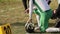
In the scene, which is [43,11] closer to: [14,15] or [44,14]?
[44,14]

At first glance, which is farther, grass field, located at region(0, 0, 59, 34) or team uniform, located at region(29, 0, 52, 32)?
grass field, located at region(0, 0, 59, 34)

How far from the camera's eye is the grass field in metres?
9.34

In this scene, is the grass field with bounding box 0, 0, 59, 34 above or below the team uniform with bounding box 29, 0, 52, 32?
below

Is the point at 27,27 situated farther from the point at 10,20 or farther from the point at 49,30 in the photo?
the point at 10,20

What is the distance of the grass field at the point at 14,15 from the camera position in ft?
30.7

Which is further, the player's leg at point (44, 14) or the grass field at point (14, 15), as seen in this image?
the grass field at point (14, 15)

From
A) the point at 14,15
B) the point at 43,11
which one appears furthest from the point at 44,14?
the point at 14,15

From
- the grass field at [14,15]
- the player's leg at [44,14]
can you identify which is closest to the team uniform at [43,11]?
the player's leg at [44,14]

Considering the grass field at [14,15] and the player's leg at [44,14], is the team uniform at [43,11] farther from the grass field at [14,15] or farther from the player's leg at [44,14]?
the grass field at [14,15]

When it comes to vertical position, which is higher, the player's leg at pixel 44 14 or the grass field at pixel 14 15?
the player's leg at pixel 44 14

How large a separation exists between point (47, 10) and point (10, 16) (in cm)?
405

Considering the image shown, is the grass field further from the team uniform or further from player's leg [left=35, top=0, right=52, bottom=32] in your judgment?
player's leg [left=35, top=0, right=52, bottom=32]

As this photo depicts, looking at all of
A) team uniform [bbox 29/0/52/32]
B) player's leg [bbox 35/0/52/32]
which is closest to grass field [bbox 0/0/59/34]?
team uniform [bbox 29/0/52/32]

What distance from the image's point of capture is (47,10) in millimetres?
7137
